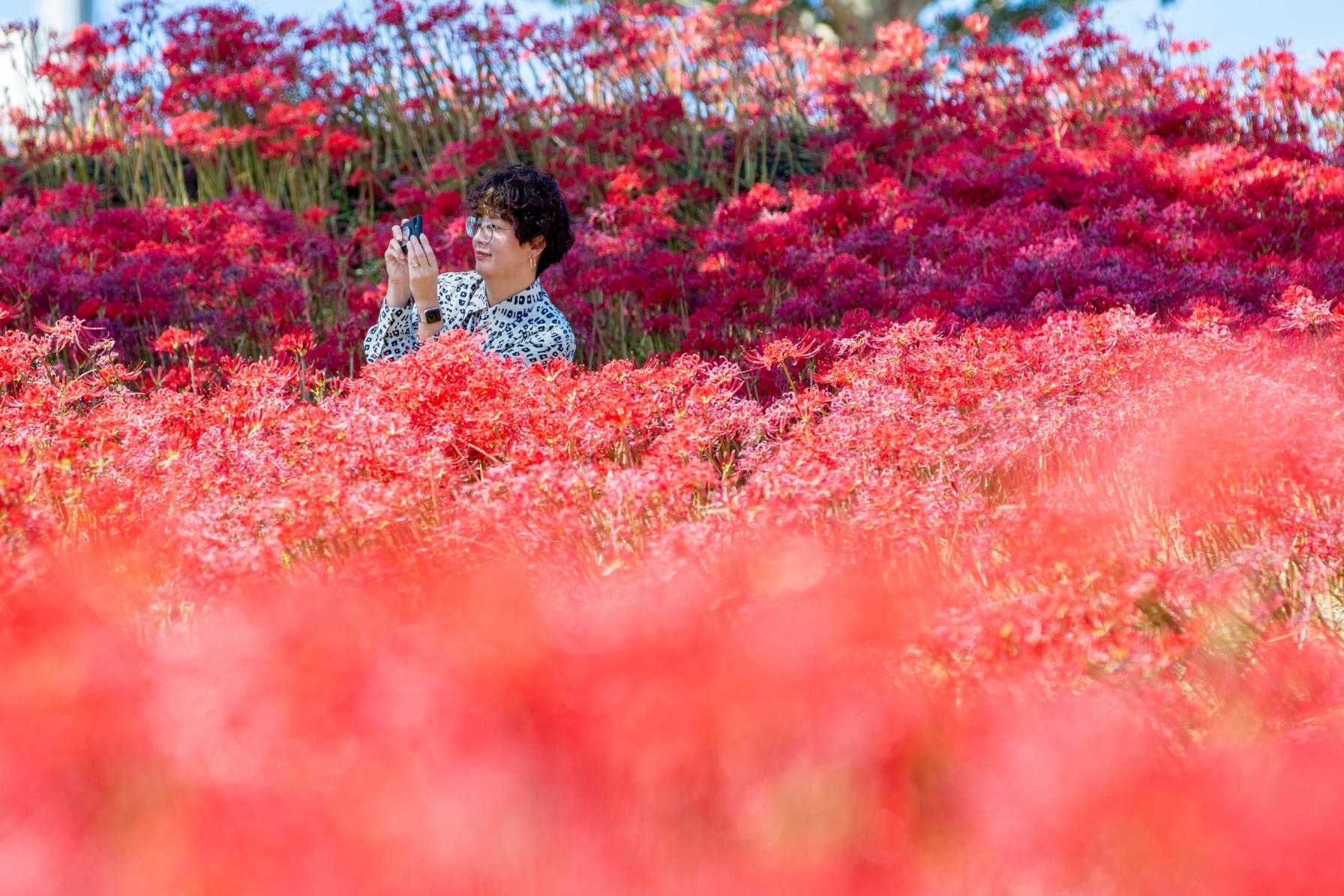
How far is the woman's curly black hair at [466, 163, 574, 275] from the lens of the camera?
164 inches

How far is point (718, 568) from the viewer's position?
6.64 feet

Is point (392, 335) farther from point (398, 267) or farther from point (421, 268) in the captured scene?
point (421, 268)

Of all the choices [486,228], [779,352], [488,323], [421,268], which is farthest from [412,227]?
[779,352]

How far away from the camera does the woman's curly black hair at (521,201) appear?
4156 millimetres

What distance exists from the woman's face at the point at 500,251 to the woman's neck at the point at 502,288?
0.02 metres

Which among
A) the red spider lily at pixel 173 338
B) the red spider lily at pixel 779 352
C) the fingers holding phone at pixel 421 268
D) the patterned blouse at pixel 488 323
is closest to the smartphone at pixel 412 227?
the fingers holding phone at pixel 421 268

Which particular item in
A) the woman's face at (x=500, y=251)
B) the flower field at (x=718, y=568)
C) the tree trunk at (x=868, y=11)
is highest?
the tree trunk at (x=868, y=11)

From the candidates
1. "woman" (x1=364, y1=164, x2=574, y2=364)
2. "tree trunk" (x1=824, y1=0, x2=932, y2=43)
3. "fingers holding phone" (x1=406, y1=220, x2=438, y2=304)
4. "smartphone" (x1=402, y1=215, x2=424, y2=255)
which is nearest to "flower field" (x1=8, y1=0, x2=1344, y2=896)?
"woman" (x1=364, y1=164, x2=574, y2=364)

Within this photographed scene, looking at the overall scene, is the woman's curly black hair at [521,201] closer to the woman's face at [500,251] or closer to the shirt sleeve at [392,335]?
the woman's face at [500,251]

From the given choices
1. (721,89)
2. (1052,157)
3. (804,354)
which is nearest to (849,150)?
(1052,157)

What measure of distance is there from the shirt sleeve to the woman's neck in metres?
0.32

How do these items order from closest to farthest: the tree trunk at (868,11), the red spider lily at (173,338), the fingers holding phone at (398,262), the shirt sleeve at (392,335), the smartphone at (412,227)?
the smartphone at (412,227) < the fingers holding phone at (398,262) < the shirt sleeve at (392,335) < the red spider lily at (173,338) < the tree trunk at (868,11)

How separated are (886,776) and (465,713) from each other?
54cm

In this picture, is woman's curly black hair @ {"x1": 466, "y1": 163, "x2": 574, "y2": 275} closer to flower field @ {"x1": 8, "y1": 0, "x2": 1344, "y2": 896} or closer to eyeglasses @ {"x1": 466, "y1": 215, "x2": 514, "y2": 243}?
eyeglasses @ {"x1": 466, "y1": 215, "x2": 514, "y2": 243}
